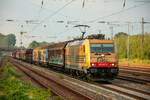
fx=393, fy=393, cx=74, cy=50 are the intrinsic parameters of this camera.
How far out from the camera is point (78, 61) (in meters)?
28.7

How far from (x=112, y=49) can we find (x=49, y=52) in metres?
23.1

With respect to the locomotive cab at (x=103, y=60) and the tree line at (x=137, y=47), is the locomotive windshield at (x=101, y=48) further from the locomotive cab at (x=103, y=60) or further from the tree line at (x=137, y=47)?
the tree line at (x=137, y=47)

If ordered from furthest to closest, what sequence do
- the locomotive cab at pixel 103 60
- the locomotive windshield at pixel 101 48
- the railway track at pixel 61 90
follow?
the locomotive windshield at pixel 101 48, the locomotive cab at pixel 103 60, the railway track at pixel 61 90

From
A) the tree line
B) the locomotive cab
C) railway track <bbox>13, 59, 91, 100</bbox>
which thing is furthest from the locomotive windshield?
the tree line

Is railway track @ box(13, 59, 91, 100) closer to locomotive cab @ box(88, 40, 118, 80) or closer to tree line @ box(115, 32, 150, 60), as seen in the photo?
locomotive cab @ box(88, 40, 118, 80)

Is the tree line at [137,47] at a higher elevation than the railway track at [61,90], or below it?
higher

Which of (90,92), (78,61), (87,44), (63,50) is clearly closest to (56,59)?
(63,50)

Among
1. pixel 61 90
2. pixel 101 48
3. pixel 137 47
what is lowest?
pixel 61 90

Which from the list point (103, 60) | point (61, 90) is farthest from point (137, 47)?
point (61, 90)

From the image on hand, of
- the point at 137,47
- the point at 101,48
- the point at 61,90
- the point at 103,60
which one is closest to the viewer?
the point at 61,90

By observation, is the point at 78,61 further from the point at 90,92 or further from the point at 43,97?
the point at 43,97

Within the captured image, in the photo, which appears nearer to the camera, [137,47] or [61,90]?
[61,90]

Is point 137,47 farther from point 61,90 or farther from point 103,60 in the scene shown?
point 61,90

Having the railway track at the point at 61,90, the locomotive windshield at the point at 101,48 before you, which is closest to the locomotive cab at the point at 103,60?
the locomotive windshield at the point at 101,48
